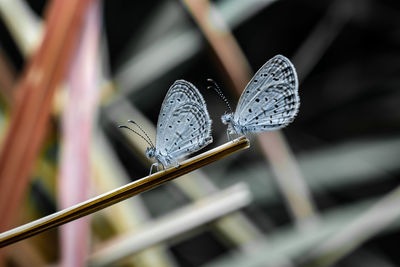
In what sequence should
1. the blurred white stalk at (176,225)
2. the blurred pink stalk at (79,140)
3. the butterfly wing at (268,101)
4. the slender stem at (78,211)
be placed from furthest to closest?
the blurred white stalk at (176,225) < the blurred pink stalk at (79,140) < the butterfly wing at (268,101) < the slender stem at (78,211)

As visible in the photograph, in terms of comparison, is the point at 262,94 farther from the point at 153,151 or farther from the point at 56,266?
the point at 56,266

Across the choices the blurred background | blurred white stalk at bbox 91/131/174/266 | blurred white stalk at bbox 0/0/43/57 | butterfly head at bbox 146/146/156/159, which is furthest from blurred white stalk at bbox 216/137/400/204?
butterfly head at bbox 146/146/156/159

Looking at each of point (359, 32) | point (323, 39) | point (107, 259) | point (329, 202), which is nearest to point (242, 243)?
point (107, 259)

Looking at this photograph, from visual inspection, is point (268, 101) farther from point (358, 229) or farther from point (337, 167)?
point (337, 167)

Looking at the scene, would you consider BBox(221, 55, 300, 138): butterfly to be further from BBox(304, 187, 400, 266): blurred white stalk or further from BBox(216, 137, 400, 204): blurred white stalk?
BBox(216, 137, 400, 204): blurred white stalk

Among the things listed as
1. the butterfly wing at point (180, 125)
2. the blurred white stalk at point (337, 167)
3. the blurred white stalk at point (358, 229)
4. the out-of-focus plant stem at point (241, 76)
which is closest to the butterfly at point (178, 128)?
the butterfly wing at point (180, 125)

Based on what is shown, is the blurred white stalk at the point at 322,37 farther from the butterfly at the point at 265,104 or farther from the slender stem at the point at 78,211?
the slender stem at the point at 78,211

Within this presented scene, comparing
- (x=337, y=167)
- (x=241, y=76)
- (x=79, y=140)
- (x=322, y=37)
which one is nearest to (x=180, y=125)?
(x=79, y=140)
